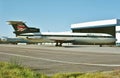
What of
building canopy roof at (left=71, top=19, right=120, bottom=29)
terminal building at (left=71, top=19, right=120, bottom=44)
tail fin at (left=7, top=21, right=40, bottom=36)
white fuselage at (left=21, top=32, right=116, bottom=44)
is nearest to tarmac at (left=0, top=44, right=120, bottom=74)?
white fuselage at (left=21, top=32, right=116, bottom=44)

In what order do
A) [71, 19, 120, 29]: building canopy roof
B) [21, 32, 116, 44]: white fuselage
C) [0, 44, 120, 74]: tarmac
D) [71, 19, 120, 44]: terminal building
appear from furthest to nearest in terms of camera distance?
[71, 19, 120, 29]: building canopy roof < [71, 19, 120, 44]: terminal building < [21, 32, 116, 44]: white fuselage < [0, 44, 120, 74]: tarmac

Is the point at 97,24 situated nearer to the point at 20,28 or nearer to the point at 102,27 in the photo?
the point at 102,27

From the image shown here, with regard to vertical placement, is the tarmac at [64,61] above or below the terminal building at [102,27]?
below

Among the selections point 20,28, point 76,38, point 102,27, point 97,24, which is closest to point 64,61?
point 76,38

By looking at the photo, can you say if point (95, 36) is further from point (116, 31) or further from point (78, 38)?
point (116, 31)

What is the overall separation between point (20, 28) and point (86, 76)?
75.8 meters

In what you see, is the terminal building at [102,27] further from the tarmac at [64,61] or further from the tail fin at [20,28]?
the tarmac at [64,61]

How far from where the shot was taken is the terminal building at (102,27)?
290ft

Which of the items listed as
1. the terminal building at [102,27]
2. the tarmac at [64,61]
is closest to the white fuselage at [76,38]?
the terminal building at [102,27]

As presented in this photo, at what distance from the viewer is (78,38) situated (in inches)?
2955

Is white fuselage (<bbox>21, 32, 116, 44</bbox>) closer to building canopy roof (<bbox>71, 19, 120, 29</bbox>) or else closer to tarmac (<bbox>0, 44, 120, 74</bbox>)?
building canopy roof (<bbox>71, 19, 120, 29</bbox>)

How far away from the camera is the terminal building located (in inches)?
3476

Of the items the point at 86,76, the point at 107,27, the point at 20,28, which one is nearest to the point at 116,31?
the point at 107,27

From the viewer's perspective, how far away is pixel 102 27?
97125mm
